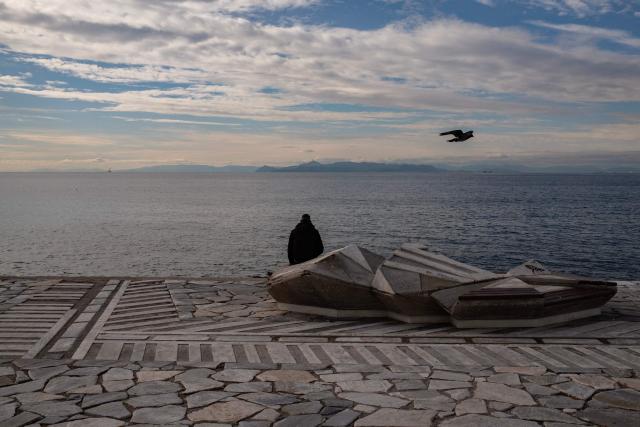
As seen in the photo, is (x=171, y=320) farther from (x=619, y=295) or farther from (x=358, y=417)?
(x=619, y=295)

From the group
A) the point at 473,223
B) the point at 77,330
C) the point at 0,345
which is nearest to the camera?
the point at 0,345

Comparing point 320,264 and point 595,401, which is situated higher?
point 320,264

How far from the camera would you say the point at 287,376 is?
22.6 ft

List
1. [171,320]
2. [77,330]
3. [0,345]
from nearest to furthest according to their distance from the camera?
[0,345] < [77,330] < [171,320]

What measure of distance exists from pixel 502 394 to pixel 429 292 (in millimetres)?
3097

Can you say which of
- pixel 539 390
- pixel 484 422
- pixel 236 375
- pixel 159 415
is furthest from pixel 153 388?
pixel 539 390

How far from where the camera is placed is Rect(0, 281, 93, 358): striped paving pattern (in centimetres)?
814

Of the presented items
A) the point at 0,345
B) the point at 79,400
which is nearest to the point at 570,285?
the point at 79,400

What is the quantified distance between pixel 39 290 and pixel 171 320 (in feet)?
13.7

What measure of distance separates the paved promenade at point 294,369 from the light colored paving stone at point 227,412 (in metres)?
0.02

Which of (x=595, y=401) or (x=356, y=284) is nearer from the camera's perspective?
(x=595, y=401)

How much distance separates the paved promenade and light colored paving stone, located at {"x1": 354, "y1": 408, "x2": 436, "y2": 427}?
2cm

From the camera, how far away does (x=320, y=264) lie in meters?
10.0

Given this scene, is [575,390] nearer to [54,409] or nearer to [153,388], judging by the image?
→ [153,388]
